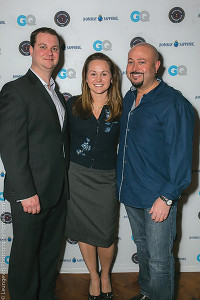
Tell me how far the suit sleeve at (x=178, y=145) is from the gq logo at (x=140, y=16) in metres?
1.08

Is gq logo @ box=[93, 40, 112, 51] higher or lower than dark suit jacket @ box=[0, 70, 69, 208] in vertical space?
higher

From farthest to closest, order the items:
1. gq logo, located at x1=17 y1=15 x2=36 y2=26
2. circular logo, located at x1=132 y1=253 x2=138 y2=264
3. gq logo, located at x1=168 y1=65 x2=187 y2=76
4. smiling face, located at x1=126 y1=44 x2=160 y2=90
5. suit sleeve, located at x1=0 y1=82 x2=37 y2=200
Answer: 1. circular logo, located at x1=132 y1=253 x2=138 y2=264
2. gq logo, located at x1=168 y1=65 x2=187 y2=76
3. gq logo, located at x1=17 y1=15 x2=36 y2=26
4. smiling face, located at x1=126 y1=44 x2=160 y2=90
5. suit sleeve, located at x1=0 y1=82 x2=37 y2=200

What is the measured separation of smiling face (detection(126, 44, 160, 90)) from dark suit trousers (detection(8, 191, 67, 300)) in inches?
39.4

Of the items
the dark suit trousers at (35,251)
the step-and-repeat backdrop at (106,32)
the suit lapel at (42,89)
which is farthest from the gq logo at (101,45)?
the dark suit trousers at (35,251)

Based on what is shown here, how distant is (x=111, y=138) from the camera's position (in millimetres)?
2066

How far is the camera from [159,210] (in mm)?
1740

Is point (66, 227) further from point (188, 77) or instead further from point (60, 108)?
point (188, 77)

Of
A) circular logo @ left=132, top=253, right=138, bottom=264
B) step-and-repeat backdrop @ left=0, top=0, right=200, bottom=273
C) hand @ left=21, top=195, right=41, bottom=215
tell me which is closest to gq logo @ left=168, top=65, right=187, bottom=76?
step-and-repeat backdrop @ left=0, top=0, right=200, bottom=273

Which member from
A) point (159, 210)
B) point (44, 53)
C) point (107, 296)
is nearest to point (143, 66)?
point (44, 53)

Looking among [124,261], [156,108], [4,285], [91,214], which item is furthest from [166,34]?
[4,285]

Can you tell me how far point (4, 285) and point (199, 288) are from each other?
1.73m

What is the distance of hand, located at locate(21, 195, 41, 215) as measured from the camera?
1719 millimetres

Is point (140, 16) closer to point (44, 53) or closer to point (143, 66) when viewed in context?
point (143, 66)

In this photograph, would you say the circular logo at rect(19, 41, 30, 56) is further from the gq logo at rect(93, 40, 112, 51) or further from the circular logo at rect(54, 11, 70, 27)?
the gq logo at rect(93, 40, 112, 51)
